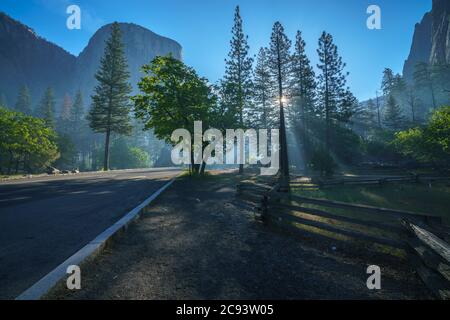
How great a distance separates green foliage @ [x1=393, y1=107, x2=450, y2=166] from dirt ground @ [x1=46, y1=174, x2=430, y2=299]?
21449 millimetres

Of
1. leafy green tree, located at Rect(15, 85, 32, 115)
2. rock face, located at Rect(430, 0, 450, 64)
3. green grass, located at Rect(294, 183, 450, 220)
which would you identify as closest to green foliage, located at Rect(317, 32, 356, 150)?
green grass, located at Rect(294, 183, 450, 220)

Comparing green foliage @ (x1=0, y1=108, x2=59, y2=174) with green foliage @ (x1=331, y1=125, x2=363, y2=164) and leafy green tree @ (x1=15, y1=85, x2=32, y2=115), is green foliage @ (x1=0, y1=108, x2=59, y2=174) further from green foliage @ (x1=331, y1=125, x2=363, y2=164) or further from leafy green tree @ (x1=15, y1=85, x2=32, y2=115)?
leafy green tree @ (x1=15, y1=85, x2=32, y2=115)

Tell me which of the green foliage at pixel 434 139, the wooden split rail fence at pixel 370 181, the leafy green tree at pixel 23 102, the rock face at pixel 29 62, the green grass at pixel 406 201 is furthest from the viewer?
the rock face at pixel 29 62

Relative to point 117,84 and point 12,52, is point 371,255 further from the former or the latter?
point 12,52

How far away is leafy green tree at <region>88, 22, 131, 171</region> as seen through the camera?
133 feet

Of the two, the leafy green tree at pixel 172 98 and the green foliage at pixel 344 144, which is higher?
the leafy green tree at pixel 172 98

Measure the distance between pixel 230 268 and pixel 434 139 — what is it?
27.3 meters

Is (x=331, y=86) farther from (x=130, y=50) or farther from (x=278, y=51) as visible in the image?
(x=130, y=50)

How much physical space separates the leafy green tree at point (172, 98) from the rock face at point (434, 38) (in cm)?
8330

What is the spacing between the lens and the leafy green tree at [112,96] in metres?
40.6

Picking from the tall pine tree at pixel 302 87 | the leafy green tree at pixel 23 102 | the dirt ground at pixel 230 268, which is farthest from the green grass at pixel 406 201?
the leafy green tree at pixel 23 102

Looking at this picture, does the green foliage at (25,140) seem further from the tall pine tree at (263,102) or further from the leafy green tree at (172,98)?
the tall pine tree at (263,102)

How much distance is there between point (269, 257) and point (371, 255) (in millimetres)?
2336
